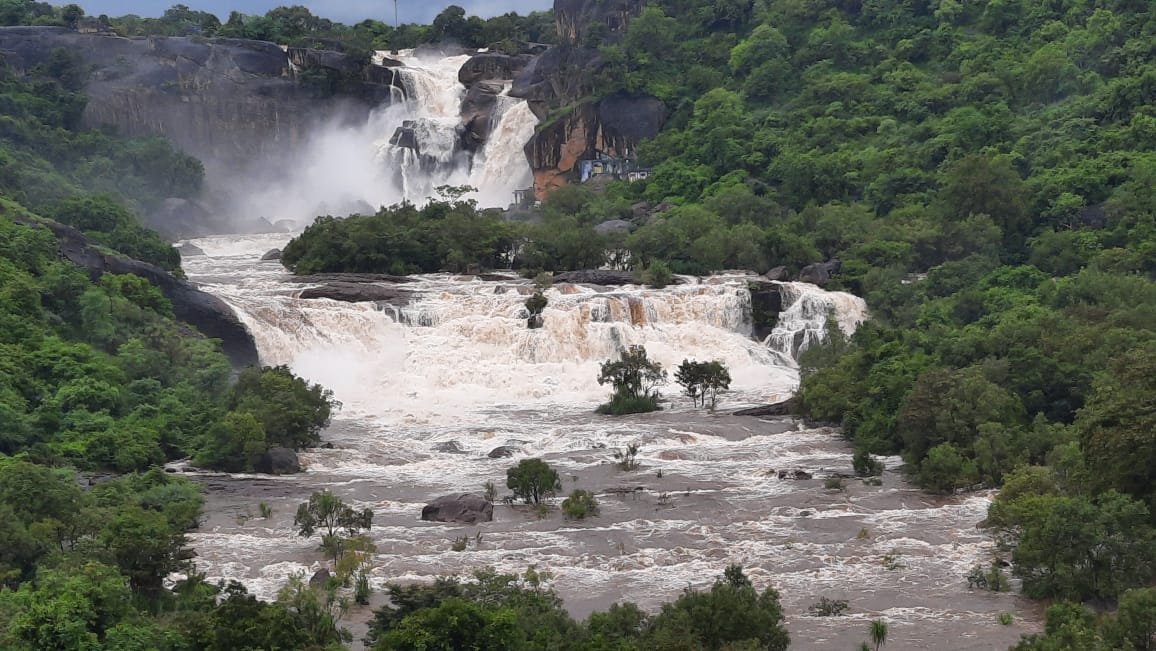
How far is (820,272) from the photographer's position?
5062cm

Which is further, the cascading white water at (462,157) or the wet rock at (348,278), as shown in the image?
the cascading white water at (462,157)

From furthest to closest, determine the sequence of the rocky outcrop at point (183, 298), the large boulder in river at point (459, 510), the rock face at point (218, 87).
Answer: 1. the rock face at point (218, 87)
2. the rocky outcrop at point (183, 298)
3. the large boulder in river at point (459, 510)

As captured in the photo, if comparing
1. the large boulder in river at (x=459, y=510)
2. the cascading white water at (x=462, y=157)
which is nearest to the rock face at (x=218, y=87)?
the cascading white water at (x=462, y=157)

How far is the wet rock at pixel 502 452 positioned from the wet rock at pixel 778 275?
Result: 20316 mm

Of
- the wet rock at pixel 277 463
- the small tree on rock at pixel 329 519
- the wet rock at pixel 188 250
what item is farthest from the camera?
the wet rock at pixel 188 250

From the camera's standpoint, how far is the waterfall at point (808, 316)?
45.1m

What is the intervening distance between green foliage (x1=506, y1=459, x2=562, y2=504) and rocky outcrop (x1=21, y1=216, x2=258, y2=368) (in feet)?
54.1

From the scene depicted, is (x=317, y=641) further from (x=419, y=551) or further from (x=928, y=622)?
(x=928, y=622)

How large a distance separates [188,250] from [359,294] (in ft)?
65.5

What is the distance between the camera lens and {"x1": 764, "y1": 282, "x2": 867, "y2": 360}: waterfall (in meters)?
45.1

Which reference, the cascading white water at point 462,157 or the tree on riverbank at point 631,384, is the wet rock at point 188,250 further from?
the tree on riverbank at point 631,384

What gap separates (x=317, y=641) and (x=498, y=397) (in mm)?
22629

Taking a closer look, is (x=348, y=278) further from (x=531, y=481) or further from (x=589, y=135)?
(x=589, y=135)

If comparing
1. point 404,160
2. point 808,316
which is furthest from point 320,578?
point 404,160
